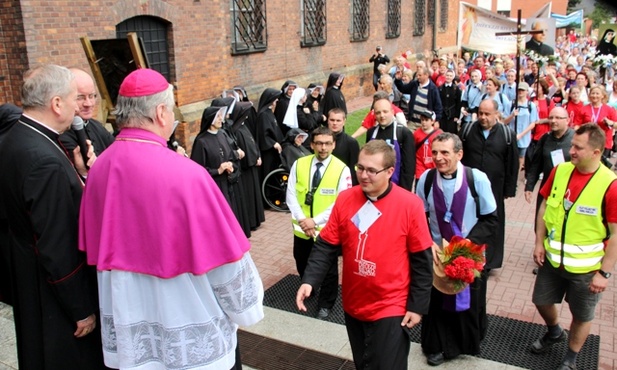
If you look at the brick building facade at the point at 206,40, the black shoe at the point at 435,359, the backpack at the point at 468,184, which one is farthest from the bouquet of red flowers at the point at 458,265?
the brick building facade at the point at 206,40

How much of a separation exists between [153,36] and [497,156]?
695 cm

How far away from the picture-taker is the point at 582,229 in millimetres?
4469

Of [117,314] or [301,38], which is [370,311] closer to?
[117,314]

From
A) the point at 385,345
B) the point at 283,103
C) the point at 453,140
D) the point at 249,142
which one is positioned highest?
the point at 453,140

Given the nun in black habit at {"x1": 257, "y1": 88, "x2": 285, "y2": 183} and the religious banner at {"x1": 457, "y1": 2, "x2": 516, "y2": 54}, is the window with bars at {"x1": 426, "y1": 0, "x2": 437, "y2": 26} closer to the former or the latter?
the religious banner at {"x1": 457, "y1": 2, "x2": 516, "y2": 54}

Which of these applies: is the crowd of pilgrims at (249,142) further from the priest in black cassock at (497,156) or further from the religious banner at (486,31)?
the religious banner at (486,31)

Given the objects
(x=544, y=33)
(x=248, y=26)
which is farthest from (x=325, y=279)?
(x=248, y=26)

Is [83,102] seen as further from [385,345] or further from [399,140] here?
[399,140]

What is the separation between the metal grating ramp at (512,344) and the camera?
4.90 m

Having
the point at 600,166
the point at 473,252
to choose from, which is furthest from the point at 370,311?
the point at 600,166

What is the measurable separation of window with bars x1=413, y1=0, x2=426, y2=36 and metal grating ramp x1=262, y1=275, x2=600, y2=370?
23099 mm

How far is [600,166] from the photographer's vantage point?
4.56 metres

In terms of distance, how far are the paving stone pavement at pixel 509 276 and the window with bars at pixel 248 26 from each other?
18.8ft

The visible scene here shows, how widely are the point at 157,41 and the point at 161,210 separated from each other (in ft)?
29.9
